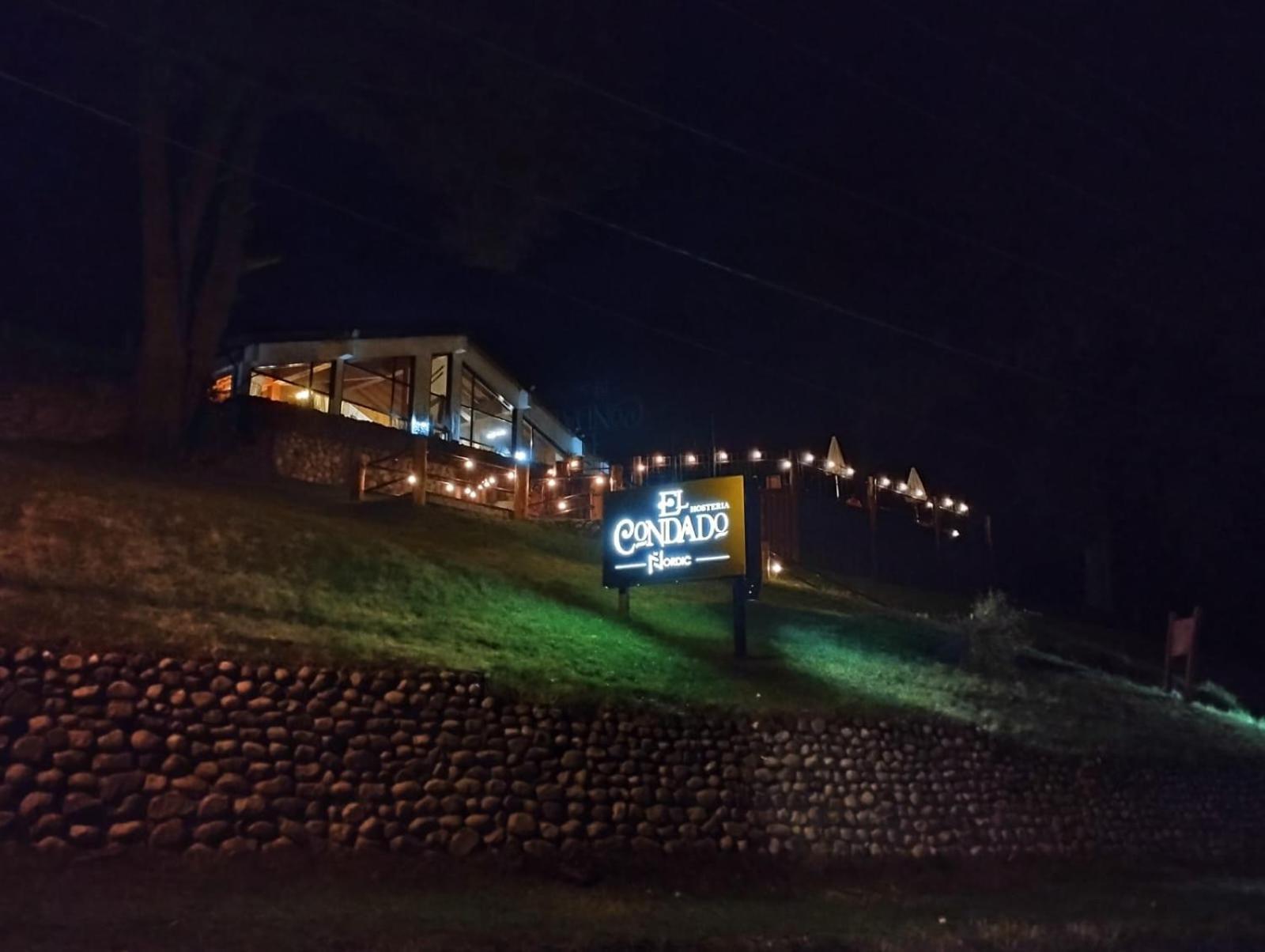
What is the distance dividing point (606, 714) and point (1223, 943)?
23.0 feet

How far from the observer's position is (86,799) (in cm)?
1055

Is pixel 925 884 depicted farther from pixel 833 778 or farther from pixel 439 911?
pixel 439 911

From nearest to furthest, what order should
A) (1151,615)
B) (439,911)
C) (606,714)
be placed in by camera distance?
(439,911) → (606,714) → (1151,615)

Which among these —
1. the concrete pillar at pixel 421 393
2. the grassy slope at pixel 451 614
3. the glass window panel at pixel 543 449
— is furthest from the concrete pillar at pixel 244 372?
the glass window panel at pixel 543 449

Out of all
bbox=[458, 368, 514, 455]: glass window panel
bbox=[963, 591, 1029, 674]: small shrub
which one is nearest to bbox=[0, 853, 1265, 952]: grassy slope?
bbox=[963, 591, 1029, 674]: small shrub

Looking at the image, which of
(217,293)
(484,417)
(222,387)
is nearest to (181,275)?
(217,293)

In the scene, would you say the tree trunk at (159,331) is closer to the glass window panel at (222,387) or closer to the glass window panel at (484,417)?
the glass window panel at (222,387)

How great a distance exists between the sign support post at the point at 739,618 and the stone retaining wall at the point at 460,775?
313 cm

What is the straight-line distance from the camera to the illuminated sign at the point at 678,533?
20094 mm

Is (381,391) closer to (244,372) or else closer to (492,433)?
(244,372)

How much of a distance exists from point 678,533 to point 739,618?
73.8 inches

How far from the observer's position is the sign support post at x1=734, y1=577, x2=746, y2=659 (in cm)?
1972

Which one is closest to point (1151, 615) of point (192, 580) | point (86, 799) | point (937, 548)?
point (937, 548)

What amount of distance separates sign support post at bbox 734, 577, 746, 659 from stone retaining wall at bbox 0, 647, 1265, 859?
10.3ft
